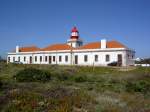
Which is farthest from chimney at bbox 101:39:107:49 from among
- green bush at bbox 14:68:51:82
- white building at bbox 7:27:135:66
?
green bush at bbox 14:68:51:82

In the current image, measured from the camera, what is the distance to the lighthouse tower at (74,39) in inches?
2211

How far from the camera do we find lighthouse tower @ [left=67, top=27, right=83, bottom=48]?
184 feet

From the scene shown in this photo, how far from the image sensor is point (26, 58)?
5844 centimetres

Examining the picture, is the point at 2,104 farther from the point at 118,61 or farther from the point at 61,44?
the point at 61,44

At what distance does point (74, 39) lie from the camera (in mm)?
56156

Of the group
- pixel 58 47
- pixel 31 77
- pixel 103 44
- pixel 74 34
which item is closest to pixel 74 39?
pixel 74 34

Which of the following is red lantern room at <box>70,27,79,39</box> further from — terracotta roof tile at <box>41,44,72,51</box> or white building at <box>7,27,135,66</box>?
terracotta roof tile at <box>41,44,72,51</box>

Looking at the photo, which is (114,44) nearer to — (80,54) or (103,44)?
(103,44)

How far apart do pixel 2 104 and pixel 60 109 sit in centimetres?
235

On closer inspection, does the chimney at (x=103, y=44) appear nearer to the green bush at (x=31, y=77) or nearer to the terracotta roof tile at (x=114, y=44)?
the terracotta roof tile at (x=114, y=44)

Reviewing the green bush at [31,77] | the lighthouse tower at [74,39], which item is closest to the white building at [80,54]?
the lighthouse tower at [74,39]

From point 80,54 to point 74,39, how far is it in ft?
28.9

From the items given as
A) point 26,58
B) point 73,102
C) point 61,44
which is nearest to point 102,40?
point 61,44

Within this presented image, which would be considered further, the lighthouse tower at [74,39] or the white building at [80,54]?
the lighthouse tower at [74,39]
